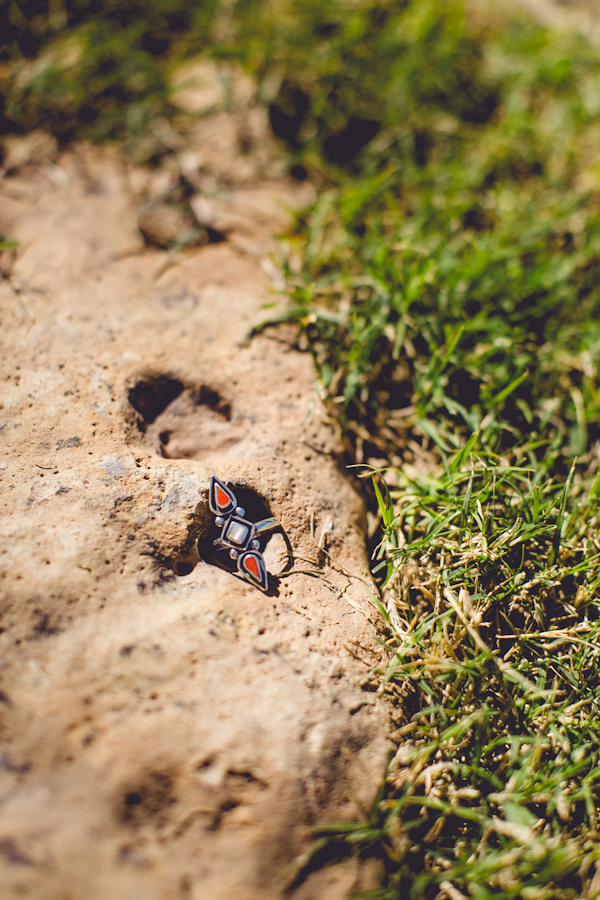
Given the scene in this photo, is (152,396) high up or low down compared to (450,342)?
down

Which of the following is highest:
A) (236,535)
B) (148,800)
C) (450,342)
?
(450,342)

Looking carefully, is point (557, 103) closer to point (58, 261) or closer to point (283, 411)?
point (283, 411)

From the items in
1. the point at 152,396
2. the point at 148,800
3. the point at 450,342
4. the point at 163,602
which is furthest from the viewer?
the point at 450,342

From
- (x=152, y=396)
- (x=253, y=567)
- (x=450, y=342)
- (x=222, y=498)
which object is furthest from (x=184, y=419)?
(x=450, y=342)

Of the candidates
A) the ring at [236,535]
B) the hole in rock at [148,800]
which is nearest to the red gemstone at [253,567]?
the ring at [236,535]

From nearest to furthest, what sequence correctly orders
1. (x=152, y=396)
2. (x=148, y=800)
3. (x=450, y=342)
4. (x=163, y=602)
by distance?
(x=148, y=800) < (x=163, y=602) < (x=152, y=396) < (x=450, y=342)

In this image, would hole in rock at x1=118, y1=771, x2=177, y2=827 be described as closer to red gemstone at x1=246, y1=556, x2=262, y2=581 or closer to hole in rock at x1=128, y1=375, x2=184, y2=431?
red gemstone at x1=246, y1=556, x2=262, y2=581

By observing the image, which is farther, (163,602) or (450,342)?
(450,342)

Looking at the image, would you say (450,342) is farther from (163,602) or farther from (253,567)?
(163,602)
